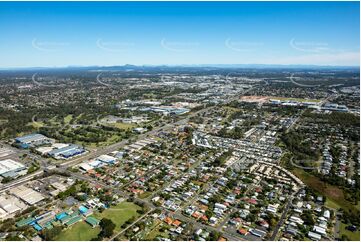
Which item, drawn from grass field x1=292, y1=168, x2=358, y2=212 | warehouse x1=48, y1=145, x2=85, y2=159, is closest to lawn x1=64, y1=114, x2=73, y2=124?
warehouse x1=48, y1=145, x2=85, y2=159

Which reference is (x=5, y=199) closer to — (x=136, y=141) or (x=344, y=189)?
(x=136, y=141)

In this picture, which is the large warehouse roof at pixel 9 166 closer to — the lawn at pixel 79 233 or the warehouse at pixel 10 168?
the warehouse at pixel 10 168

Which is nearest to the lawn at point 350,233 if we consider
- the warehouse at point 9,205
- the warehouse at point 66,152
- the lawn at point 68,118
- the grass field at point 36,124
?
the warehouse at point 9,205

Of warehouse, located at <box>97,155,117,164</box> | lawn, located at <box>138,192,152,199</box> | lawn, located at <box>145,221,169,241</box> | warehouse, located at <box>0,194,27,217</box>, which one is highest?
warehouse, located at <box>97,155,117,164</box>

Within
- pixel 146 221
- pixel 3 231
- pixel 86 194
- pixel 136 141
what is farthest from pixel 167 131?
pixel 3 231

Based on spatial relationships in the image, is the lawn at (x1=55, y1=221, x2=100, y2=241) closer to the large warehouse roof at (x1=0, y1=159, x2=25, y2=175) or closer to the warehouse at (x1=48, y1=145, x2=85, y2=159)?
the large warehouse roof at (x1=0, y1=159, x2=25, y2=175)

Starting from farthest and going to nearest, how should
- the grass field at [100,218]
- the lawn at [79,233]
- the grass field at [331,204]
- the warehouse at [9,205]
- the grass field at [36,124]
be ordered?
the grass field at [36,124]
the grass field at [331,204]
the warehouse at [9,205]
the grass field at [100,218]
the lawn at [79,233]
